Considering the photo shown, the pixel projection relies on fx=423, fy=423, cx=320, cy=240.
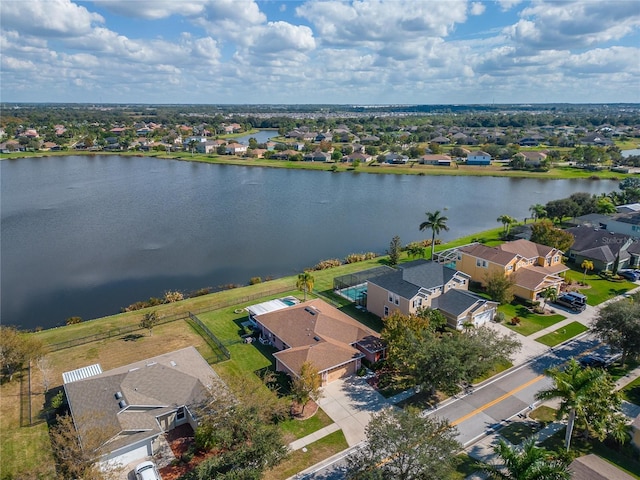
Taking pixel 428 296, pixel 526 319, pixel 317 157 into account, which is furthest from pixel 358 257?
pixel 317 157

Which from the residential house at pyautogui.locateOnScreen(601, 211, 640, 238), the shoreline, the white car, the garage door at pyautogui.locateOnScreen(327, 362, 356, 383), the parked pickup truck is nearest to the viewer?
the white car

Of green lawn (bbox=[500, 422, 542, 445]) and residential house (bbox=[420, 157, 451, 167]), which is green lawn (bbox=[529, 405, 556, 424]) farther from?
residential house (bbox=[420, 157, 451, 167])

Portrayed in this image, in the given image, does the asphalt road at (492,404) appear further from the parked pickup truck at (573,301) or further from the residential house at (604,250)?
the residential house at (604,250)

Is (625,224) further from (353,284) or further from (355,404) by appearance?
(355,404)

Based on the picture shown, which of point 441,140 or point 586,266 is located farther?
point 441,140

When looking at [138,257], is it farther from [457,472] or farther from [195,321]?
[457,472]

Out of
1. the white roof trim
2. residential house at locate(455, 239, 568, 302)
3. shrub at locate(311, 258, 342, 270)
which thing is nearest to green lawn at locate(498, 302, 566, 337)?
residential house at locate(455, 239, 568, 302)

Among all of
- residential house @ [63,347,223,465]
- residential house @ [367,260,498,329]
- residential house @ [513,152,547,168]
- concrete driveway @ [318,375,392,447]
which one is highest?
residential house @ [513,152,547,168]
